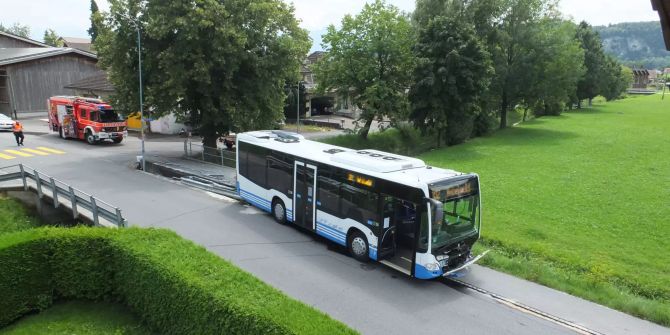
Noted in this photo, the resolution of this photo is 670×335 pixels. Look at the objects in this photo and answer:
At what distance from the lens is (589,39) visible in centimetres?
7538

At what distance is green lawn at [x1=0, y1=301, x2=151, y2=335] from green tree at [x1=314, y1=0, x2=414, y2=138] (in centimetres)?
3002

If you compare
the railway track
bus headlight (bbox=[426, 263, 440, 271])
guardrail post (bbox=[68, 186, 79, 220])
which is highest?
guardrail post (bbox=[68, 186, 79, 220])

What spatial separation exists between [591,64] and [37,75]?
75.8 m

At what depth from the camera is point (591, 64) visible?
74.5 m

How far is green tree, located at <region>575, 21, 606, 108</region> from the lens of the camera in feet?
243

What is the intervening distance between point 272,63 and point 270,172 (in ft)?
39.1

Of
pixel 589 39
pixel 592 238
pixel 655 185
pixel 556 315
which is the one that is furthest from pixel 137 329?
pixel 589 39

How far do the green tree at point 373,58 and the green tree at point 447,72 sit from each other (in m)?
1.62

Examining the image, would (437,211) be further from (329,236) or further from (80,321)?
(80,321)

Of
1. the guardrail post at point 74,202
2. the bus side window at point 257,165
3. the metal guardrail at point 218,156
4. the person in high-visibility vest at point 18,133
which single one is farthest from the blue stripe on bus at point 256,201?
the person in high-visibility vest at point 18,133

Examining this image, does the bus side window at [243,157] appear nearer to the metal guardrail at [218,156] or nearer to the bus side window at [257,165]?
the bus side window at [257,165]

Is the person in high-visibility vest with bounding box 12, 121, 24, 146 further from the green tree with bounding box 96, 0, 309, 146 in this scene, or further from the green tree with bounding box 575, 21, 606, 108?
the green tree with bounding box 575, 21, 606, 108

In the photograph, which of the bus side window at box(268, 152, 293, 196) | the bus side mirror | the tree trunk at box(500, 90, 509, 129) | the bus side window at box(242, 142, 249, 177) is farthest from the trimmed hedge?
the tree trunk at box(500, 90, 509, 129)

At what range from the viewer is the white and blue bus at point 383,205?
11.9m
